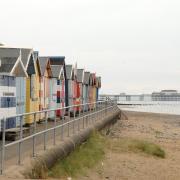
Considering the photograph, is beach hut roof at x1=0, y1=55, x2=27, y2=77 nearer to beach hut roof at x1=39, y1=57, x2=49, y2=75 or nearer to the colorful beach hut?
beach hut roof at x1=39, y1=57, x2=49, y2=75

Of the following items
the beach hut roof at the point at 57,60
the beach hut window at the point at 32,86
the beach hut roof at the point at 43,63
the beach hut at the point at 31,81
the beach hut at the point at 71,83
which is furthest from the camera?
the beach hut at the point at 71,83

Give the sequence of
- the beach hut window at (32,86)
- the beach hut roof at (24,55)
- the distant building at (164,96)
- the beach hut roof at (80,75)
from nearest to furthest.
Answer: the beach hut roof at (24,55) < the beach hut window at (32,86) < the beach hut roof at (80,75) < the distant building at (164,96)

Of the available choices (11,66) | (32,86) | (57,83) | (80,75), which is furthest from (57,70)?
(11,66)

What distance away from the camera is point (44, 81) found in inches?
912

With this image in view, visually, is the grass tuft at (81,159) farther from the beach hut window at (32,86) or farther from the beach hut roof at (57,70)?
the beach hut roof at (57,70)

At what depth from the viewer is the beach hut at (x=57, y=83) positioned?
25172 mm

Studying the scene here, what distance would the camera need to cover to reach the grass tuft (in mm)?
11969

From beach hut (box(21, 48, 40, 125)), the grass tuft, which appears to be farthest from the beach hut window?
the grass tuft

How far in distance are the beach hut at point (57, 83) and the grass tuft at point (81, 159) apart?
21.3 feet

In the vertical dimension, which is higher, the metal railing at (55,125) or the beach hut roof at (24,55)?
the beach hut roof at (24,55)

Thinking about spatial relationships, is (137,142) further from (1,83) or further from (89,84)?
(89,84)

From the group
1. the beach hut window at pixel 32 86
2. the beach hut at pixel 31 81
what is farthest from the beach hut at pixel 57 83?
the beach hut window at pixel 32 86

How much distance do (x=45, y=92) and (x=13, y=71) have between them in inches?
307

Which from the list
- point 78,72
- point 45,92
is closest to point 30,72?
point 45,92
